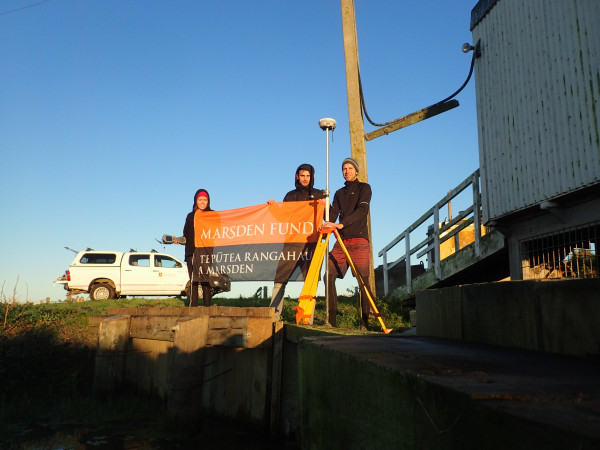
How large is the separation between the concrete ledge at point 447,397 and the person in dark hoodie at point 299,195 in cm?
400

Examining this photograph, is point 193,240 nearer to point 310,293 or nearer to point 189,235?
point 189,235

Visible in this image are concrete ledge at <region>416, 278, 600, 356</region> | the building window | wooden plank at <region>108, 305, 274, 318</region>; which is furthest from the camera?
the building window

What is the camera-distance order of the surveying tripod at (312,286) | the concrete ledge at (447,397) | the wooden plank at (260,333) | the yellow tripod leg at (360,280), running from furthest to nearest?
the wooden plank at (260,333), the surveying tripod at (312,286), the yellow tripod leg at (360,280), the concrete ledge at (447,397)

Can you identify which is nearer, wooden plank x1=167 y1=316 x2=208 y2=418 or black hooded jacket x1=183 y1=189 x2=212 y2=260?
wooden plank x1=167 y1=316 x2=208 y2=418

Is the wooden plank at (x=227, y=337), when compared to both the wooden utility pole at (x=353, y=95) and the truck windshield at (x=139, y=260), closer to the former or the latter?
the wooden utility pole at (x=353, y=95)

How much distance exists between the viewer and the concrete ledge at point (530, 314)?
2.67 m

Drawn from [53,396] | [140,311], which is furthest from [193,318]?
[53,396]

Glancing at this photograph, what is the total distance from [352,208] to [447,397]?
198 inches

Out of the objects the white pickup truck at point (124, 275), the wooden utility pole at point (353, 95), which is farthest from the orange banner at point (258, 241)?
the white pickup truck at point (124, 275)

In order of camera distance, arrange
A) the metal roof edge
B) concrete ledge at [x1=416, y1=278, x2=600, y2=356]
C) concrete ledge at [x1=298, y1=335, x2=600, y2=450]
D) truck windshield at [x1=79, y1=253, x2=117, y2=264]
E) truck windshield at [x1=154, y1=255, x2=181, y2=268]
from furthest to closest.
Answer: truck windshield at [x1=154, y1=255, x2=181, y2=268]
truck windshield at [x1=79, y1=253, x2=117, y2=264]
the metal roof edge
concrete ledge at [x1=416, y1=278, x2=600, y2=356]
concrete ledge at [x1=298, y1=335, x2=600, y2=450]

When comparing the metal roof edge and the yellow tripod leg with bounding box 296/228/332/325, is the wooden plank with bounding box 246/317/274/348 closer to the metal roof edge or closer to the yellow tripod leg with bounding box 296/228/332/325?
the yellow tripod leg with bounding box 296/228/332/325

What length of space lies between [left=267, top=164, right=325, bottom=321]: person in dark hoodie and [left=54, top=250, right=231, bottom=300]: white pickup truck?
12501 mm

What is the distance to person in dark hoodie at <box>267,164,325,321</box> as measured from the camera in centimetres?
760

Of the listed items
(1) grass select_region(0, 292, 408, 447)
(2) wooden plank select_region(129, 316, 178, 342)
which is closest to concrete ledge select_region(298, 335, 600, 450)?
(2) wooden plank select_region(129, 316, 178, 342)
